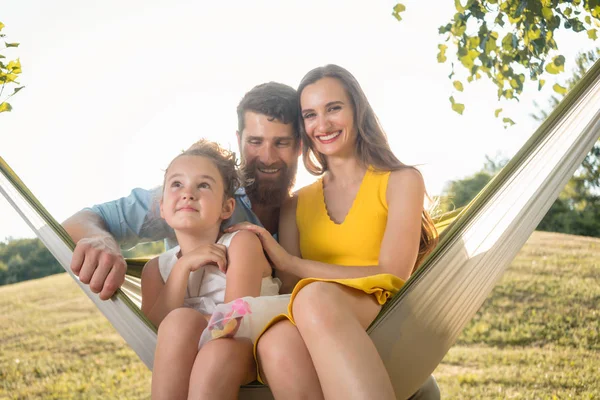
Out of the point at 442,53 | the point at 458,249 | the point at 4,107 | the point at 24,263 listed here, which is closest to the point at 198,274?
the point at 458,249

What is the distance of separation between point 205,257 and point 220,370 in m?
0.32

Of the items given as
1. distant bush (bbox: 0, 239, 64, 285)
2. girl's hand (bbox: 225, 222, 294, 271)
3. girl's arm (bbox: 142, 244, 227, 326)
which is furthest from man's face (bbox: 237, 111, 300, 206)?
distant bush (bbox: 0, 239, 64, 285)

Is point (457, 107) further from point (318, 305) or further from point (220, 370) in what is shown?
point (220, 370)

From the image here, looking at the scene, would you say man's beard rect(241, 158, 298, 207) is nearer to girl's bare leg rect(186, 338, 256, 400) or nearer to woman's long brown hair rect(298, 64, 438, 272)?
woman's long brown hair rect(298, 64, 438, 272)

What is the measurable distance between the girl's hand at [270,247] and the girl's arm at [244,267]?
0.04m

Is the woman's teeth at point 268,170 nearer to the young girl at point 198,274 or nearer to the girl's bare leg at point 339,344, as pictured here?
the young girl at point 198,274

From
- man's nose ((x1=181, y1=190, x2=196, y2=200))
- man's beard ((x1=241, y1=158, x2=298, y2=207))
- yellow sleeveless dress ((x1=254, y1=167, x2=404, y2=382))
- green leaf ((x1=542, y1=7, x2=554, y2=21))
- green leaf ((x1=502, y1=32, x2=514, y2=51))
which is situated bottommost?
yellow sleeveless dress ((x1=254, y1=167, x2=404, y2=382))

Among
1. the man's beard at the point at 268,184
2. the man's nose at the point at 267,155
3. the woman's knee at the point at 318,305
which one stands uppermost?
the man's nose at the point at 267,155

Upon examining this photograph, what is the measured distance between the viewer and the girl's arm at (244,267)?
1397 millimetres

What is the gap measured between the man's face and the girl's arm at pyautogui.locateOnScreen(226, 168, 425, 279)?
0.30 m

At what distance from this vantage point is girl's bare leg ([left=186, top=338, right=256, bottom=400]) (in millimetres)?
1155

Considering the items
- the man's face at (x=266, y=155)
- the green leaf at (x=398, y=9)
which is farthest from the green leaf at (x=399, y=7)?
the man's face at (x=266, y=155)

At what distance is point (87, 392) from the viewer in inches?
166

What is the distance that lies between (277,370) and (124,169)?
6.48 meters
